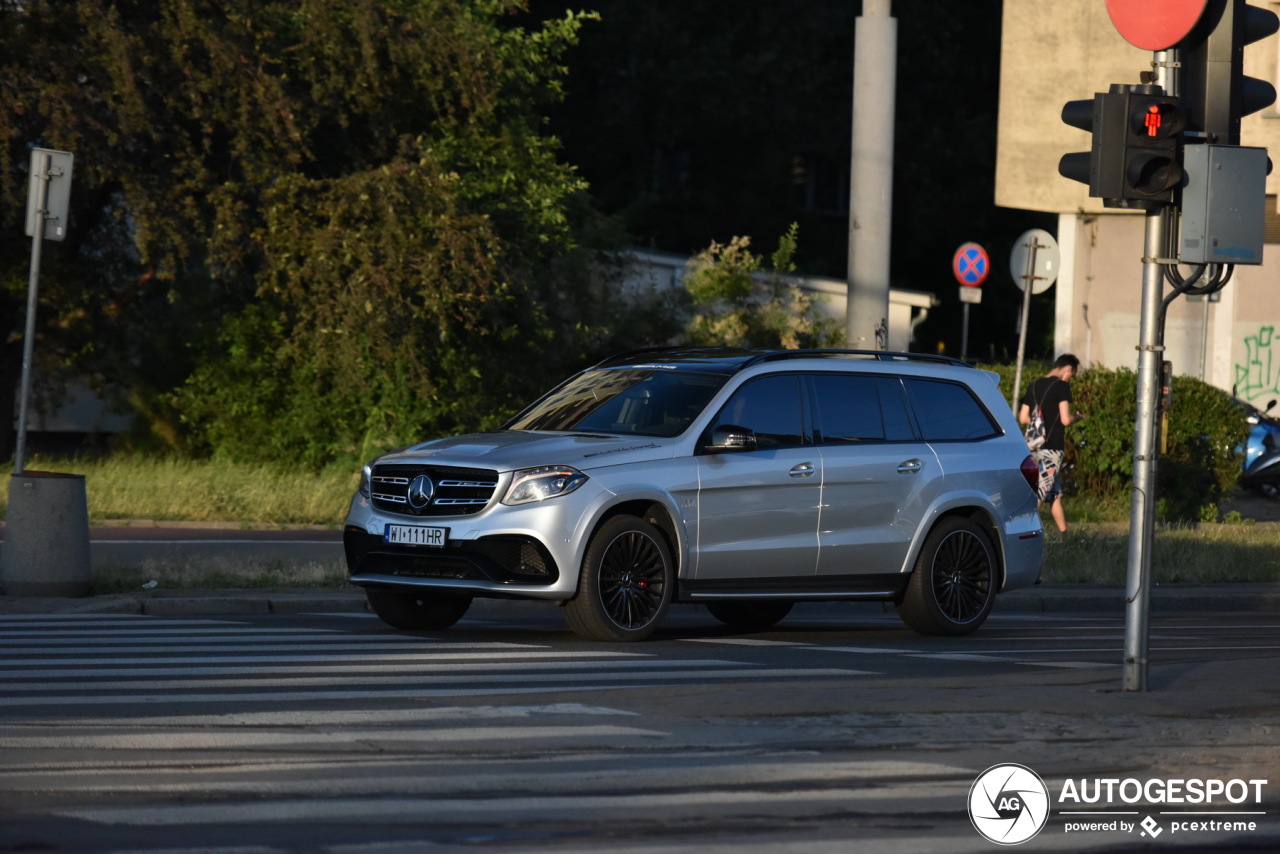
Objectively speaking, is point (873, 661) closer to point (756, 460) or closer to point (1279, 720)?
point (756, 460)

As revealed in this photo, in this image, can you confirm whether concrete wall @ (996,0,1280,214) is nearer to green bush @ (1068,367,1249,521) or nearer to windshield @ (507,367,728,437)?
green bush @ (1068,367,1249,521)

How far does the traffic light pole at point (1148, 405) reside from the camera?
9219 millimetres

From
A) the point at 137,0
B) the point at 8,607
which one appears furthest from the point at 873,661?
the point at 137,0

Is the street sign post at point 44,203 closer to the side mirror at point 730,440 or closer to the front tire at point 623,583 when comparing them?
the front tire at point 623,583

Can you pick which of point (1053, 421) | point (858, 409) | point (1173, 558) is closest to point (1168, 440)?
point (1053, 421)

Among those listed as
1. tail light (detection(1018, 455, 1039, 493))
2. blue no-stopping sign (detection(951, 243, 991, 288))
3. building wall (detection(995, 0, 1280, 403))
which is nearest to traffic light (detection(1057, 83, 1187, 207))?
tail light (detection(1018, 455, 1039, 493))

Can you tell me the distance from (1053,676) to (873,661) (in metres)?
1.11

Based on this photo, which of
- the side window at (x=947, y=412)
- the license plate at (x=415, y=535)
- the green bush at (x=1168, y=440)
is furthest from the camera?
the green bush at (x=1168, y=440)

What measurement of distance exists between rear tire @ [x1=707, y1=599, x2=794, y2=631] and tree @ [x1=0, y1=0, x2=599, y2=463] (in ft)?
30.1

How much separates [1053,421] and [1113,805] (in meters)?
13.6

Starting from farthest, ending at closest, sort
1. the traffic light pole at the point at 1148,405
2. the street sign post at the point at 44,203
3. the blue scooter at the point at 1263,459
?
the blue scooter at the point at 1263,459 < the street sign post at the point at 44,203 < the traffic light pole at the point at 1148,405

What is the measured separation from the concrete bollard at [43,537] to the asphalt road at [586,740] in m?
1.38

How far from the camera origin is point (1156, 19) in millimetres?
9133

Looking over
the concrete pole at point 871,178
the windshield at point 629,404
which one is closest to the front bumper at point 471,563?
the windshield at point 629,404
